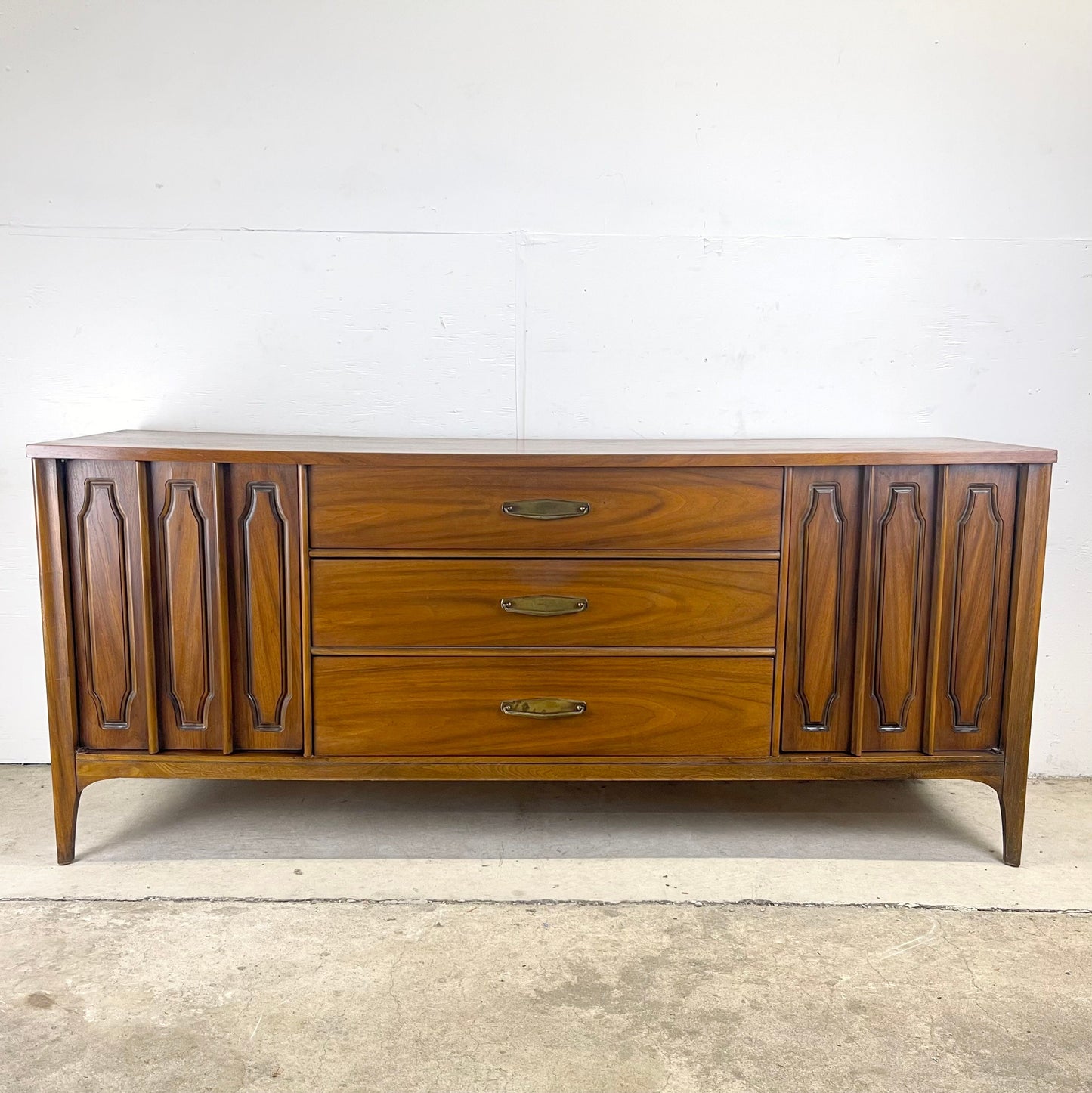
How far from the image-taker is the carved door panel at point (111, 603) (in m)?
1.98

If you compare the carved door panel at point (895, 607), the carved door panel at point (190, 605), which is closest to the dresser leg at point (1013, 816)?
the carved door panel at point (895, 607)

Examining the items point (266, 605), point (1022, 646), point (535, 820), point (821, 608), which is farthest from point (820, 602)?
point (266, 605)

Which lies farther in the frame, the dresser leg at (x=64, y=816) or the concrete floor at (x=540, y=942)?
the dresser leg at (x=64, y=816)

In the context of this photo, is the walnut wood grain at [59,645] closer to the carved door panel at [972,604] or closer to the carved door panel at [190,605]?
the carved door panel at [190,605]

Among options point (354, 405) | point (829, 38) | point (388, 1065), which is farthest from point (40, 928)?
point (829, 38)

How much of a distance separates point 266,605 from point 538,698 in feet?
1.93

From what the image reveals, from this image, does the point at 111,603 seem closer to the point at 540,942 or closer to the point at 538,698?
the point at 538,698

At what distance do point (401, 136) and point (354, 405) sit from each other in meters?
0.66

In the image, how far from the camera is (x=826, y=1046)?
150 cm

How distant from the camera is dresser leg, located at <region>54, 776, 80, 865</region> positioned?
2066 millimetres

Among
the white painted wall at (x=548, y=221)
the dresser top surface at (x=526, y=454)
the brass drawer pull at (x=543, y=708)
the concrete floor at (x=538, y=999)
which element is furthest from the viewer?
the white painted wall at (x=548, y=221)

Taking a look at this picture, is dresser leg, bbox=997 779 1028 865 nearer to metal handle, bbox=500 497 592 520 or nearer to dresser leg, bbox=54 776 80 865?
metal handle, bbox=500 497 592 520

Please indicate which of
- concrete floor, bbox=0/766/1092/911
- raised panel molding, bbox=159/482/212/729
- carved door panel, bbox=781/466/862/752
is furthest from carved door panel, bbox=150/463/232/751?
carved door panel, bbox=781/466/862/752

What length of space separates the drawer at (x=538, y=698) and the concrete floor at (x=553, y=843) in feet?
0.80
